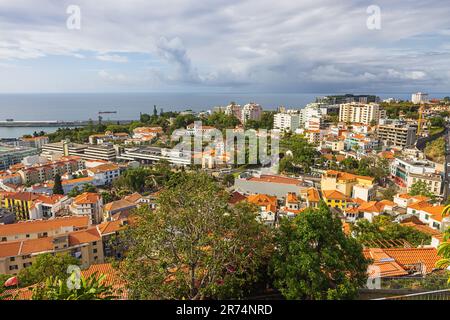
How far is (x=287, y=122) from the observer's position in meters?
28.9

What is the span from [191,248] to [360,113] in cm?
2926

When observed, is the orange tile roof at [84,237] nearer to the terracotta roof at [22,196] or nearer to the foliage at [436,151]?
the terracotta roof at [22,196]

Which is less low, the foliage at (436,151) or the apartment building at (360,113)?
the apartment building at (360,113)

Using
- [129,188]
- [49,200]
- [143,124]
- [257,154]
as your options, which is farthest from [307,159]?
[143,124]

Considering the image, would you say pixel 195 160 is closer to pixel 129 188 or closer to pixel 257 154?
pixel 257 154

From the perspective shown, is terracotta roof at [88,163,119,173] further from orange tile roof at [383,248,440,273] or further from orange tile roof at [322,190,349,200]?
orange tile roof at [383,248,440,273]

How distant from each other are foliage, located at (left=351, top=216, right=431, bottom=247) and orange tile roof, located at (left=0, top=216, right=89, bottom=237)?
7256 millimetres

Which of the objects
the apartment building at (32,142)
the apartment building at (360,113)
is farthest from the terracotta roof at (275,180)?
the apartment building at (32,142)

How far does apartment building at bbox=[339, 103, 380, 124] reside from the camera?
27531 mm

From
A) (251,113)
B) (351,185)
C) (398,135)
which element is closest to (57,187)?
(351,185)

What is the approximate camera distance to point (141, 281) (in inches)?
96.7

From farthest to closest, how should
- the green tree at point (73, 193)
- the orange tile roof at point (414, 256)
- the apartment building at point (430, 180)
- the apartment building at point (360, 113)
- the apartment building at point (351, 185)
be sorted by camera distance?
1. the apartment building at point (360, 113)
2. the green tree at point (73, 193)
3. the apartment building at point (430, 180)
4. the apartment building at point (351, 185)
5. the orange tile roof at point (414, 256)

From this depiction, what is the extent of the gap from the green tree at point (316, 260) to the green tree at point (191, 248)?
0.73ft

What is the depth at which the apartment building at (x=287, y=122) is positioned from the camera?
93.9ft
